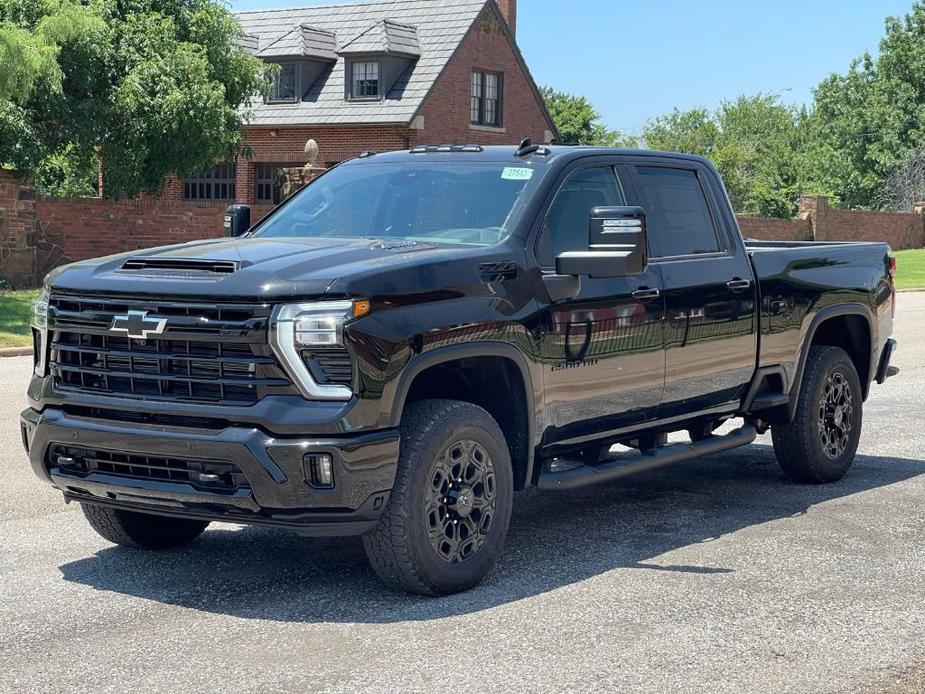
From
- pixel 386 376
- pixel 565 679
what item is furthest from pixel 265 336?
pixel 565 679

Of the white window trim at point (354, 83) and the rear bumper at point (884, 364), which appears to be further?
the white window trim at point (354, 83)

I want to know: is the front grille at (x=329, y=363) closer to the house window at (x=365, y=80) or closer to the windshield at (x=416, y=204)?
the windshield at (x=416, y=204)

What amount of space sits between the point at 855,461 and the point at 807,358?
4.76ft

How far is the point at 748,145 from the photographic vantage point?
95750 millimetres

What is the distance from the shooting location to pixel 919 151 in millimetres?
64688

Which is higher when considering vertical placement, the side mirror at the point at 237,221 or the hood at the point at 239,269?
the side mirror at the point at 237,221

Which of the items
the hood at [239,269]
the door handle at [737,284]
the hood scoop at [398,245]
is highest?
the hood scoop at [398,245]

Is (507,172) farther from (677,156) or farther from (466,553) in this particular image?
(466,553)

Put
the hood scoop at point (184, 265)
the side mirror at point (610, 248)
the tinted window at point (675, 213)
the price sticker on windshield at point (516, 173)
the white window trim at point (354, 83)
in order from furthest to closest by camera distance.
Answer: the white window trim at point (354, 83) → the tinted window at point (675, 213) → the price sticker on windshield at point (516, 173) → the side mirror at point (610, 248) → the hood scoop at point (184, 265)

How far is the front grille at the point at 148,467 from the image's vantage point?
5.83 metres

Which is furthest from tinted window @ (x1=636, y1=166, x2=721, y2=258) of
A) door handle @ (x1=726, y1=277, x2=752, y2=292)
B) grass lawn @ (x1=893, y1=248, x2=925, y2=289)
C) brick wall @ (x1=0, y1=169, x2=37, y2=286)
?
grass lawn @ (x1=893, y1=248, x2=925, y2=289)

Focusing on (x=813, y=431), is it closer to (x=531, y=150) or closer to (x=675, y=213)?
(x=675, y=213)

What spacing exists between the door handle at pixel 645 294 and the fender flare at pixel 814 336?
1674 millimetres

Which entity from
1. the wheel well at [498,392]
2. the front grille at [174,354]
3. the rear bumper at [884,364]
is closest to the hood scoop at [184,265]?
the front grille at [174,354]
